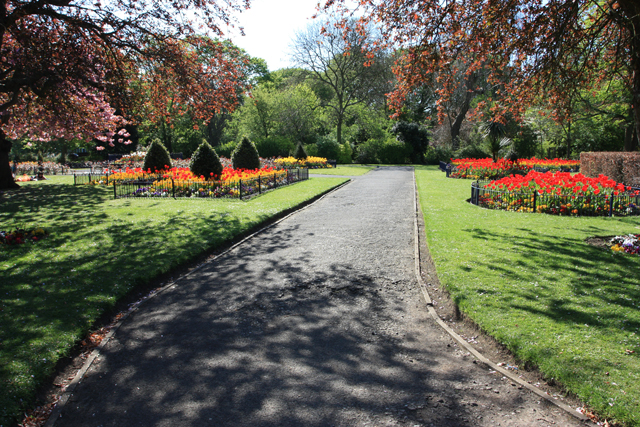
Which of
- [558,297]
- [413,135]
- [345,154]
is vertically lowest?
[558,297]

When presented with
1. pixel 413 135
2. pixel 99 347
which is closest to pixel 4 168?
pixel 99 347

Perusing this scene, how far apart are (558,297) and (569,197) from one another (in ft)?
28.4

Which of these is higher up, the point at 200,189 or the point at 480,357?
the point at 200,189

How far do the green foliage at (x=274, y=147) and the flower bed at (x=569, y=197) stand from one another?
31.1m

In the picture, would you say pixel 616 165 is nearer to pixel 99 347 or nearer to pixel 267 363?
pixel 267 363

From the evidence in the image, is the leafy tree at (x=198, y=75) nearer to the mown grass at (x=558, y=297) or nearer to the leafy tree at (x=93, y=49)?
the leafy tree at (x=93, y=49)

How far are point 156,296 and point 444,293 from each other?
4.38m

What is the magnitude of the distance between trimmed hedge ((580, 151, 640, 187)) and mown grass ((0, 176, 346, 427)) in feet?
47.9

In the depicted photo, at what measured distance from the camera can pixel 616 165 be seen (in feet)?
62.8

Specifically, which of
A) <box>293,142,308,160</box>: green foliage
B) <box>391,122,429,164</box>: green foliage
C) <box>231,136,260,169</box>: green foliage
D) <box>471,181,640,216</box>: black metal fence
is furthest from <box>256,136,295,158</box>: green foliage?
<box>471,181,640,216</box>: black metal fence

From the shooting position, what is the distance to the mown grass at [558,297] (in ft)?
12.0

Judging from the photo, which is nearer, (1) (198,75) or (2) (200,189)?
(1) (198,75)

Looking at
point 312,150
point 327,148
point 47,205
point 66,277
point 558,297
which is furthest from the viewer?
point 327,148

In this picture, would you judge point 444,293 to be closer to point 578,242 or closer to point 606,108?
point 578,242
